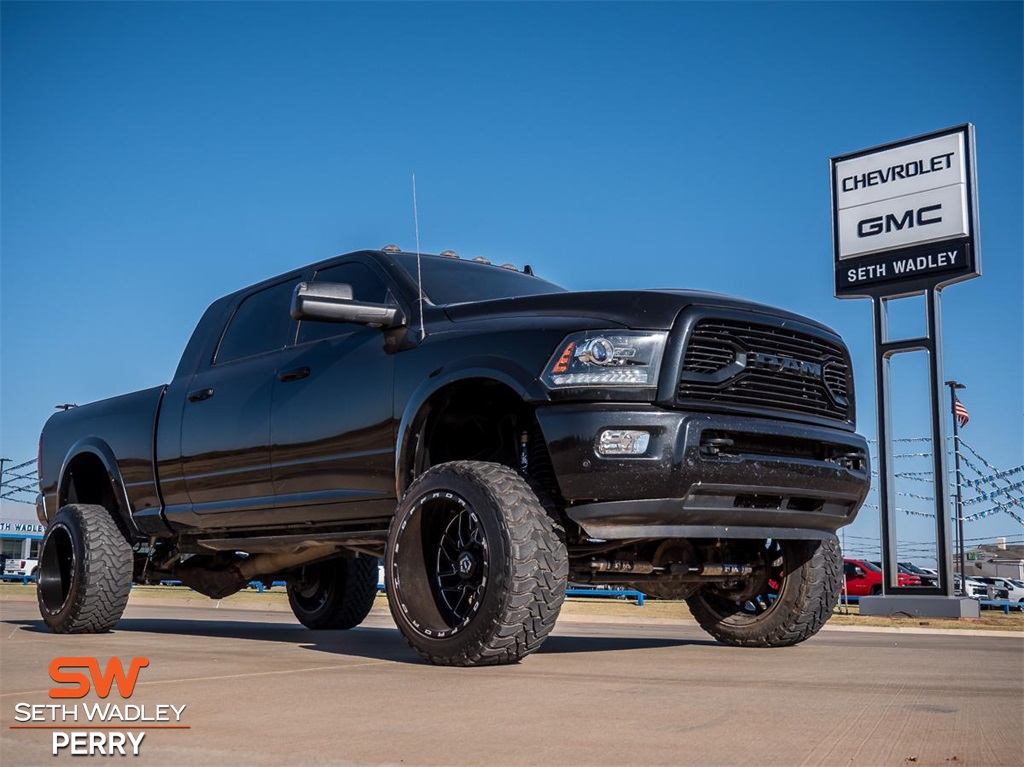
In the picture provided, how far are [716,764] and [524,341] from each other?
2664 millimetres

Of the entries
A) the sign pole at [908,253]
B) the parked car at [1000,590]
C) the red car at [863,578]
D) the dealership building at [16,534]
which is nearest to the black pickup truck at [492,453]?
the sign pole at [908,253]

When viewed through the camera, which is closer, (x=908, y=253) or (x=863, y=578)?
(x=908, y=253)

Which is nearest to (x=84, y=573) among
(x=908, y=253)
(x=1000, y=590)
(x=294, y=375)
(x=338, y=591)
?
(x=338, y=591)

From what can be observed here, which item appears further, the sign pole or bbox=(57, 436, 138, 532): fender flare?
the sign pole

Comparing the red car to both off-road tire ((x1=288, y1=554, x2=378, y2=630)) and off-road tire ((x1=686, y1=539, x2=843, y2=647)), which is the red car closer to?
off-road tire ((x1=288, y1=554, x2=378, y2=630))

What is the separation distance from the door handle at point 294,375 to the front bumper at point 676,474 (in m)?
1.94

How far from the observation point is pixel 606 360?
4902mm

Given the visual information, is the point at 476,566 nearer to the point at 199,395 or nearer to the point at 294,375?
the point at 294,375

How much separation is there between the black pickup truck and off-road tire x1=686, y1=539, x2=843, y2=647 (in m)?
0.02

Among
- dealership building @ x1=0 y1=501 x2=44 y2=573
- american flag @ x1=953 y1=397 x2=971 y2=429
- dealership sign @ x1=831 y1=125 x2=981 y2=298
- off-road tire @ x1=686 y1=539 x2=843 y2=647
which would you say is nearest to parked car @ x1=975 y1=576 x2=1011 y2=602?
american flag @ x1=953 y1=397 x2=971 y2=429

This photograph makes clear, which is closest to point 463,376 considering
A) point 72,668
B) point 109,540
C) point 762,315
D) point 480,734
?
point 762,315

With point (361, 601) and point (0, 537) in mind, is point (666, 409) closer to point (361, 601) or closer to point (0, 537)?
point (361, 601)

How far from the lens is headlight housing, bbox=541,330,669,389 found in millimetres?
4863

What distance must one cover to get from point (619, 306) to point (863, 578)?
3246 cm
